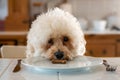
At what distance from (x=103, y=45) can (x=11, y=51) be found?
1.53 m

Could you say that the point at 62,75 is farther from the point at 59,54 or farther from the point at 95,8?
the point at 95,8

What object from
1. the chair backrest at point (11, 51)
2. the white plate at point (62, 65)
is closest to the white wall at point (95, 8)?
the chair backrest at point (11, 51)

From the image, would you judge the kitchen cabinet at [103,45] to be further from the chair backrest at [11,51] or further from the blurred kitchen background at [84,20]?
the chair backrest at [11,51]

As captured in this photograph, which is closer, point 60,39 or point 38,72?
point 38,72

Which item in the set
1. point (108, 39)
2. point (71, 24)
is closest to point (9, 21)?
point (108, 39)

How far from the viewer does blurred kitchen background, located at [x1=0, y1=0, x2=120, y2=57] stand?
3064mm

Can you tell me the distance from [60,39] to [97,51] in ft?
6.57

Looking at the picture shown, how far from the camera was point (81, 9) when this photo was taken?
12.0 ft

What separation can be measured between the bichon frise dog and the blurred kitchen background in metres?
1.77

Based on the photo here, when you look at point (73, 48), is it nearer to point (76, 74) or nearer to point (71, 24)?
point (71, 24)

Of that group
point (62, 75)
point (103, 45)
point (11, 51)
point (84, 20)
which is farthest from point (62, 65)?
point (84, 20)

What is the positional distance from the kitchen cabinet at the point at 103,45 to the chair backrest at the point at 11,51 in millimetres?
1315

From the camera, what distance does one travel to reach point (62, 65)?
106 cm

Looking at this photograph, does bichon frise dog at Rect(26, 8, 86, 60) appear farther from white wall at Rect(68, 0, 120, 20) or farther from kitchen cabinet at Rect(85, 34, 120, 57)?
white wall at Rect(68, 0, 120, 20)
